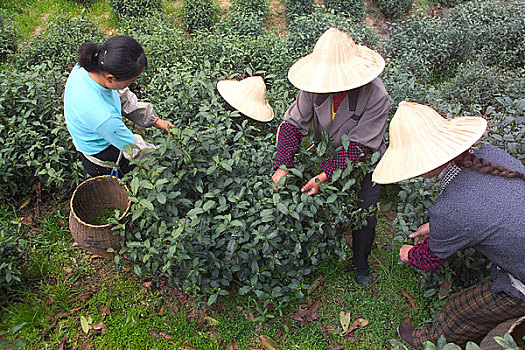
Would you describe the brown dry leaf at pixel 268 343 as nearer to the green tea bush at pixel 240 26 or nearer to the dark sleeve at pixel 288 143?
the dark sleeve at pixel 288 143

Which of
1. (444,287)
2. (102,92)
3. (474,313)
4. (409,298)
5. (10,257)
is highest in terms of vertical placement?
(102,92)

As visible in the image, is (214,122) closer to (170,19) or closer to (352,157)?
(352,157)

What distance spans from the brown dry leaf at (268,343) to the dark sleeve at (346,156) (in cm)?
119

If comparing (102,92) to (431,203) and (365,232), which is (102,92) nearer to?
(365,232)

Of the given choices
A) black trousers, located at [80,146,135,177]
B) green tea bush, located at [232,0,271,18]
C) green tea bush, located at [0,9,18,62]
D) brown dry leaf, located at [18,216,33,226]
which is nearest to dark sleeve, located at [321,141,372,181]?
A: black trousers, located at [80,146,135,177]

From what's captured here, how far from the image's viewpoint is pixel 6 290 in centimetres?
282

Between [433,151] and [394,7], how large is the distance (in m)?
5.05

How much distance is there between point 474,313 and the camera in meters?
2.12

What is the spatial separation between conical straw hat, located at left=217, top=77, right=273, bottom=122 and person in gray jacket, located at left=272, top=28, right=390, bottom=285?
1.54ft

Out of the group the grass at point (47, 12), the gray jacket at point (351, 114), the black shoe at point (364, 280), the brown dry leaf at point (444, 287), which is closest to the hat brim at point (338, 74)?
the gray jacket at point (351, 114)

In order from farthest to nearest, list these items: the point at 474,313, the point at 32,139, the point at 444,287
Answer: the point at 32,139
the point at 444,287
the point at 474,313

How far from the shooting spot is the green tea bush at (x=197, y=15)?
5488mm

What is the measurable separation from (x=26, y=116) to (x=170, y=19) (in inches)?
118

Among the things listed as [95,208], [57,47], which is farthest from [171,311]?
[57,47]
